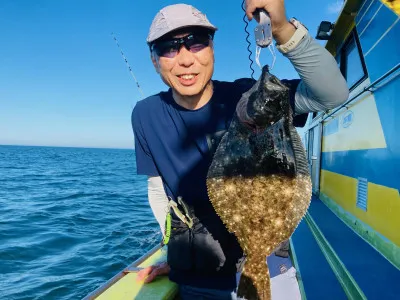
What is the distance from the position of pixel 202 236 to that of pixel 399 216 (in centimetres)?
226

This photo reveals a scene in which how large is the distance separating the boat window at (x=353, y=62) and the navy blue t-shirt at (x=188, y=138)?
11.6 ft

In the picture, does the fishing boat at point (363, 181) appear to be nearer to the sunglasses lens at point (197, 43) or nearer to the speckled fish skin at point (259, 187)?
the speckled fish skin at point (259, 187)

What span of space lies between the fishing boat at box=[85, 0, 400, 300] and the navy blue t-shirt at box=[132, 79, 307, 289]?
1262mm

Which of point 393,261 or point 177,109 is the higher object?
point 177,109

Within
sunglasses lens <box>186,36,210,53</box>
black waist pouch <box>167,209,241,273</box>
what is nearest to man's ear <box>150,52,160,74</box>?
sunglasses lens <box>186,36,210,53</box>

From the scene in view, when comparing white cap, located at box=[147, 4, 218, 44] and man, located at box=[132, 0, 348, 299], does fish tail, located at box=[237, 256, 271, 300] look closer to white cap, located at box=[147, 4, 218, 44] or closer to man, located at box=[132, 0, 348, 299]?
man, located at box=[132, 0, 348, 299]

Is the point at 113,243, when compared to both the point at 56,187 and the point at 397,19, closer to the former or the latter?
the point at 397,19

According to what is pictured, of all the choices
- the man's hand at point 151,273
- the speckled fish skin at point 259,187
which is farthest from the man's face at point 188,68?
the man's hand at point 151,273

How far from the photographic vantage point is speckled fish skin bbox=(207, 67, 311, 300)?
1870 mm

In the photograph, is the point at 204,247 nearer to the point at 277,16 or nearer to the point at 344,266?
the point at 277,16

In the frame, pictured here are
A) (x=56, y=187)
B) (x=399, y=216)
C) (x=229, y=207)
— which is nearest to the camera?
(x=229, y=207)

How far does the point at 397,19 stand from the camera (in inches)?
137

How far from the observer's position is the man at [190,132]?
2195 mm

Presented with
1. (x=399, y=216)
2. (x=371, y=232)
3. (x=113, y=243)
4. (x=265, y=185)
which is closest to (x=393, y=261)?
(x=399, y=216)
